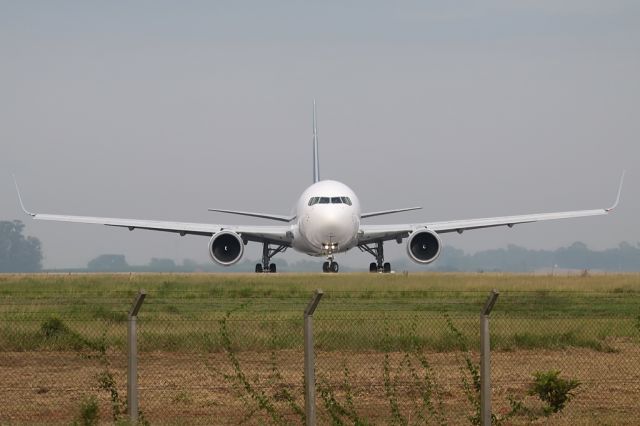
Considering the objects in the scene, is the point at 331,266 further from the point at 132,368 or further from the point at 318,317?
the point at 132,368

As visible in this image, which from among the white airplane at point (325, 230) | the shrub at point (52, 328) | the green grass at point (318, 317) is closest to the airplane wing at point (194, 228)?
the white airplane at point (325, 230)

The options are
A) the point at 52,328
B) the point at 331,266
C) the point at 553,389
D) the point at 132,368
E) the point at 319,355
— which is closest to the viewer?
the point at 132,368

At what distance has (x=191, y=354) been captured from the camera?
59.0 ft

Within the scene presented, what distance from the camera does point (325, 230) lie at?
44188 mm

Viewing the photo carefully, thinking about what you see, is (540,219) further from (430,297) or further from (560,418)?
(560,418)

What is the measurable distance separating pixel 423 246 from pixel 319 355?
27730 millimetres

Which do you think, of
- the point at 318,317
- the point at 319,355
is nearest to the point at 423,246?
the point at 319,355

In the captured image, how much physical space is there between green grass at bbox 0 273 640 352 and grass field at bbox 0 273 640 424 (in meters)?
0.05

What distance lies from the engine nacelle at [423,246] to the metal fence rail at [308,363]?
1896 cm

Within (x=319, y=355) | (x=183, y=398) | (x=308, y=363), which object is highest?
(x=319, y=355)

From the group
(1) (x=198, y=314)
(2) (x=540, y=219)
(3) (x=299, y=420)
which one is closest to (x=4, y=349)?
(1) (x=198, y=314)

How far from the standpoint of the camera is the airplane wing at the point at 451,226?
47.7 metres

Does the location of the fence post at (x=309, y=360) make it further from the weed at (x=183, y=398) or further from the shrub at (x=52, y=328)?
the shrub at (x=52, y=328)

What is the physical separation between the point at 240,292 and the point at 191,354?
1130cm
